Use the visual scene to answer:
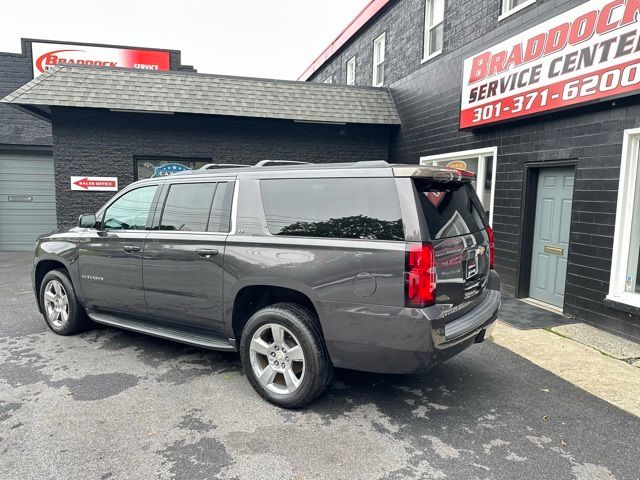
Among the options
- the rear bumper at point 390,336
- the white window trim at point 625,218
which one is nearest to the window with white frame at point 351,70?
the white window trim at point 625,218

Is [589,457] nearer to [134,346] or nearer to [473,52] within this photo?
[134,346]

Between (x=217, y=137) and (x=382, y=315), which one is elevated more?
(x=217, y=137)

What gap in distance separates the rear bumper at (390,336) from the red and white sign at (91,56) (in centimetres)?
1118

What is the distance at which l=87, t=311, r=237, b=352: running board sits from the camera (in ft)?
12.6

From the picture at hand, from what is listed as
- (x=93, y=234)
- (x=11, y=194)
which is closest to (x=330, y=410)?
(x=93, y=234)

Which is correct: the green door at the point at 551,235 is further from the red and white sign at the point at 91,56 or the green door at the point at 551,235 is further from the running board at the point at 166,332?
the red and white sign at the point at 91,56

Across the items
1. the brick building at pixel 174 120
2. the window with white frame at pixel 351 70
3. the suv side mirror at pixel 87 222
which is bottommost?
the suv side mirror at pixel 87 222

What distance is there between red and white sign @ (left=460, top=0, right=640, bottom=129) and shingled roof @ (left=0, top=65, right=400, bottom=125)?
3.33 m

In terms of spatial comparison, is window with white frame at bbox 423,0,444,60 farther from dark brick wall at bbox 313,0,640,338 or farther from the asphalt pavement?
the asphalt pavement

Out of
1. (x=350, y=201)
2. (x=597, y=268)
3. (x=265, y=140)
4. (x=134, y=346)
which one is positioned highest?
(x=265, y=140)

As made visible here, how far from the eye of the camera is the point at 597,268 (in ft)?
17.9

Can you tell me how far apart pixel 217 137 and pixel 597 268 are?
26.2 ft

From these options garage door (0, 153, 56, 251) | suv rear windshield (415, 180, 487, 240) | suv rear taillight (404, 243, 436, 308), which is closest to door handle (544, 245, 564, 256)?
suv rear windshield (415, 180, 487, 240)

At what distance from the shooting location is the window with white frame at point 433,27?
29.3ft
